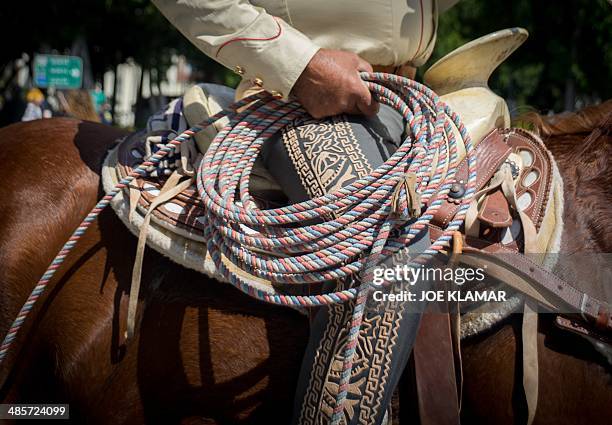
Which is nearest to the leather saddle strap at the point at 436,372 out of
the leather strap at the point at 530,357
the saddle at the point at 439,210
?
the saddle at the point at 439,210

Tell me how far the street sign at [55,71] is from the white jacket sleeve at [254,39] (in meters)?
9.62

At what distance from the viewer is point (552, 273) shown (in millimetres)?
1764

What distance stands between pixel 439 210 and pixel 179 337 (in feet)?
3.12

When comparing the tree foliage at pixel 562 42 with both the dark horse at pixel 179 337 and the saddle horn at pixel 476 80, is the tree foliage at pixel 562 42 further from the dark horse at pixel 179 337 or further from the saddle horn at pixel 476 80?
the dark horse at pixel 179 337

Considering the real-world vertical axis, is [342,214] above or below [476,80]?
below

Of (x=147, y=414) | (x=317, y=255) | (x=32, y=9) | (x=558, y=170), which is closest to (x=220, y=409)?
(x=147, y=414)

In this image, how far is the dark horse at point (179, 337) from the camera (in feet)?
5.79

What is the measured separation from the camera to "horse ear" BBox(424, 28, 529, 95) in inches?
82.5

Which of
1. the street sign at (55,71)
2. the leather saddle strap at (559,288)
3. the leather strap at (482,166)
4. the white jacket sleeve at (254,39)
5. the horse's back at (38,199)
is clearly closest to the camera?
the leather saddle strap at (559,288)

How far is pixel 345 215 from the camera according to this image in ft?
5.66

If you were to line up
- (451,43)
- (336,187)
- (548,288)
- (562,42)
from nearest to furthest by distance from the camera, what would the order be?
(548,288) < (336,187) < (562,42) < (451,43)

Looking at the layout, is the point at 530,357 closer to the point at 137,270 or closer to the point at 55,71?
the point at 137,270

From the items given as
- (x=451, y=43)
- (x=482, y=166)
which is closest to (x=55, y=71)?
(x=482, y=166)

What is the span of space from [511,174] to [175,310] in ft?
3.93
